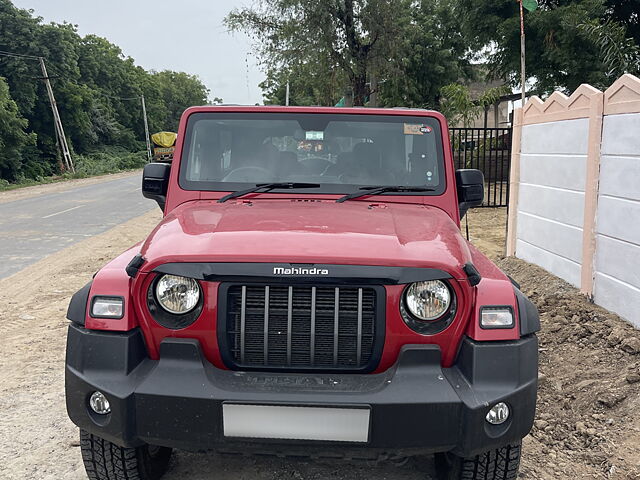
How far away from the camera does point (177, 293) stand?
265cm

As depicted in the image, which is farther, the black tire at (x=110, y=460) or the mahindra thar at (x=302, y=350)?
the black tire at (x=110, y=460)

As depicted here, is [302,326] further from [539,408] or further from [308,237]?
[539,408]

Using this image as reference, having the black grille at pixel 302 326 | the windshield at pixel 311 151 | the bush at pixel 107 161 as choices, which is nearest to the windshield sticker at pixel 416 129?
the windshield at pixel 311 151

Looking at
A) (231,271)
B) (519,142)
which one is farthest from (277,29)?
Result: (231,271)

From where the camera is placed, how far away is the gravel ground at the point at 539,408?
332 cm

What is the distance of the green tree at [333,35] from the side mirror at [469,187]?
19.3 meters

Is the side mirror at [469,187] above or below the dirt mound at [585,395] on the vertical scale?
above

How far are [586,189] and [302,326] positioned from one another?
13.3 ft

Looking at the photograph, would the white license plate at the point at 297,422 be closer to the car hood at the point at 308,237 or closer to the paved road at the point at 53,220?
the car hood at the point at 308,237

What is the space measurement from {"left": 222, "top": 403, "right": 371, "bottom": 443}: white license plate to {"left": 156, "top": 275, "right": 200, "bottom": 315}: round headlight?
1.47 ft

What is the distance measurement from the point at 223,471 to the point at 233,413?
102cm

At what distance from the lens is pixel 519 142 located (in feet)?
26.1

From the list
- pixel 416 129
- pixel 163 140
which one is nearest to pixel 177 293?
pixel 416 129

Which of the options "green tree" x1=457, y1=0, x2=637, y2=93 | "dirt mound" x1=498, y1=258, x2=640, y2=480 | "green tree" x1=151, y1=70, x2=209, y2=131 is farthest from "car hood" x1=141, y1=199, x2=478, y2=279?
"green tree" x1=151, y1=70, x2=209, y2=131
